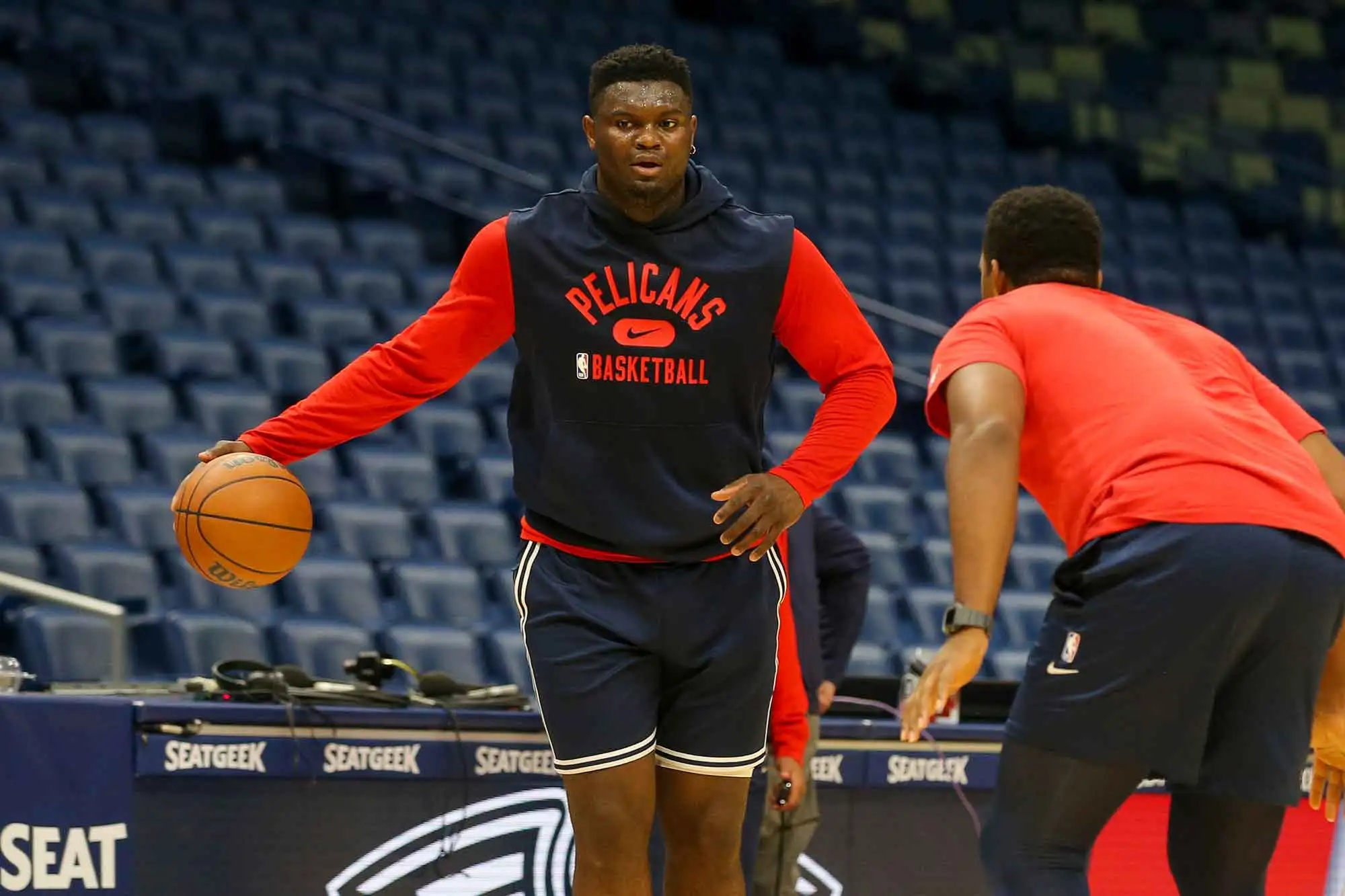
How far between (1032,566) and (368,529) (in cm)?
321

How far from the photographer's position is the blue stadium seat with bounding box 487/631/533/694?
22.8ft

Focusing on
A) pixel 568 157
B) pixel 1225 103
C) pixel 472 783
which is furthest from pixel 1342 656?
pixel 1225 103

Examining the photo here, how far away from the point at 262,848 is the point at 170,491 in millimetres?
3291

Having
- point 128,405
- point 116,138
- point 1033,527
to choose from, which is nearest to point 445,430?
point 128,405

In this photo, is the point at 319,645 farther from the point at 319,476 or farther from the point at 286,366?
the point at 286,366

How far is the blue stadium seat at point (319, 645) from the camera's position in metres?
6.52

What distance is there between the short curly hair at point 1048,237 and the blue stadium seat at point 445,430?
17.0ft

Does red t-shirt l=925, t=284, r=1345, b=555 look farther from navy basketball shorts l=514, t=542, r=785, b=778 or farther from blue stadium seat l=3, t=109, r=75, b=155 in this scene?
blue stadium seat l=3, t=109, r=75, b=155

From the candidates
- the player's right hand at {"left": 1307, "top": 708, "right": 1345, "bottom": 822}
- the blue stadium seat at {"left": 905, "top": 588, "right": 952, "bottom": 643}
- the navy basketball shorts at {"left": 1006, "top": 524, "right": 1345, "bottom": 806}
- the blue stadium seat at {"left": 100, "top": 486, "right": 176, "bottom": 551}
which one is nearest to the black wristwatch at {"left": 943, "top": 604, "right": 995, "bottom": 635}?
the navy basketball shorts at {"left": 1006, "top": 524, "right": 1345, "bottom": 806}

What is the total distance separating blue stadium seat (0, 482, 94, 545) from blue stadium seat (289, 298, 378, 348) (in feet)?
5.80

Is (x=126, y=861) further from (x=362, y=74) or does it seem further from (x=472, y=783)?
(x=362, y=74)

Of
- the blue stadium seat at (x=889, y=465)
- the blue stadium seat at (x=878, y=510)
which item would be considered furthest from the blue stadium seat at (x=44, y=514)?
the blue stadium seat at (x=889, y=465)

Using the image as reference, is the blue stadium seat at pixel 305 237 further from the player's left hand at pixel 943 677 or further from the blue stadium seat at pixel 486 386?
the player's left hand at pixel 943 677

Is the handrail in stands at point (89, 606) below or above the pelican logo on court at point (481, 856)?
above
